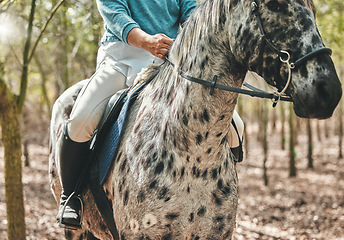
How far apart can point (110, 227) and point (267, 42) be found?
6.62 feet

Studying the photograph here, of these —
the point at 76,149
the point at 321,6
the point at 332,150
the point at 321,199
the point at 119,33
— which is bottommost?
the point at 332,150

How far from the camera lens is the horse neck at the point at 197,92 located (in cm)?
222

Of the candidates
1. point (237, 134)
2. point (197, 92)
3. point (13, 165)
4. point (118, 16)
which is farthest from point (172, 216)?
point (13, 165)

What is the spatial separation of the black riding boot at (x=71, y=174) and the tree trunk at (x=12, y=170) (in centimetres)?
225

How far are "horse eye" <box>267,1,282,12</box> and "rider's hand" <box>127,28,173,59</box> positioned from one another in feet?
2.86

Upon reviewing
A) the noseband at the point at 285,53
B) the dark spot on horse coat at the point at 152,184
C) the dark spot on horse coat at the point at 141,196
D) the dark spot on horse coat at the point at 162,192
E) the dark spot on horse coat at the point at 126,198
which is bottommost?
the dark spot on horse coat at the point at 126,198

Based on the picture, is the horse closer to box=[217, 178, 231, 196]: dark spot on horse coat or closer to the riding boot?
box=[217, 178, 231, 196]: dark spot on horse coat

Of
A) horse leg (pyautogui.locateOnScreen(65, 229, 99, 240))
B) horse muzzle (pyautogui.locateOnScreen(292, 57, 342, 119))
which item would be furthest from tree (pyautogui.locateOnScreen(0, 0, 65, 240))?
horse muzzle (pyautogui.locateOnScreen(292, 57, 342, 119))

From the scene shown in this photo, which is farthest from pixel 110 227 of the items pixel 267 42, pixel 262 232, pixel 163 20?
pixel 262 232

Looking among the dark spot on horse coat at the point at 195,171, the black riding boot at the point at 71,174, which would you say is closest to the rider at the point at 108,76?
the black riding boot at the point at 71,174

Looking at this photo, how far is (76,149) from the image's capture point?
312cm

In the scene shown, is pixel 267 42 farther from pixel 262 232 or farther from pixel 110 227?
pixel 262 232

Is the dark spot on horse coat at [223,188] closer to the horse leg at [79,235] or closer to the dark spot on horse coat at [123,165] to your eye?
the dark spot on horse coat at [123,165]

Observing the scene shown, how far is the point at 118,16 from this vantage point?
2713 millimetres
